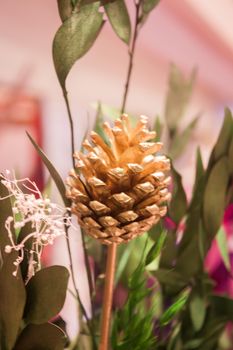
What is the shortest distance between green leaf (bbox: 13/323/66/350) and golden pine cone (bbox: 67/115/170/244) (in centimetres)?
8

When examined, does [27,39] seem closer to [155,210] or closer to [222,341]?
[155,210]

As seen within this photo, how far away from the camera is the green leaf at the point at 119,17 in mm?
448

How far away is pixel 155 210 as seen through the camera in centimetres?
37

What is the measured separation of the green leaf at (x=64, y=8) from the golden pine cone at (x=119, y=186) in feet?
0.37

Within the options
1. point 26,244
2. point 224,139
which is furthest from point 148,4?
point 26,244

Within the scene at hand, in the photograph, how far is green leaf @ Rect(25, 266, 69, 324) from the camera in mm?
348

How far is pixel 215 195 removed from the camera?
0.50 metres

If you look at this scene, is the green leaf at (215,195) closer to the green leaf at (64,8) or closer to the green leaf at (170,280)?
the green leaf at (170,280)

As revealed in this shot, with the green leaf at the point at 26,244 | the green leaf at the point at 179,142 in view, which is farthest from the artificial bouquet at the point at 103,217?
the green leaf at the point at 179,142

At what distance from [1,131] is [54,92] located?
111 mm

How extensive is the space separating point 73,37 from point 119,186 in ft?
Result: 0.46

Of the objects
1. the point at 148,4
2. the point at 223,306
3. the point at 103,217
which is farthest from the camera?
the point at 223,306

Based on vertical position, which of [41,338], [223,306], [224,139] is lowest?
[223,306]

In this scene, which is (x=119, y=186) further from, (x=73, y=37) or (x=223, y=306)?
(x=223, y=306)
